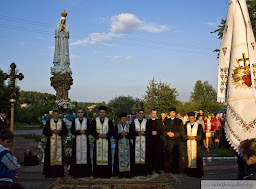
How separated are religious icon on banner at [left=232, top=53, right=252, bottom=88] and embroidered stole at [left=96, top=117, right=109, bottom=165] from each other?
4517 millimetres

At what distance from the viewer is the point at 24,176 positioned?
27.3ft

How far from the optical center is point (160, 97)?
2720 cm

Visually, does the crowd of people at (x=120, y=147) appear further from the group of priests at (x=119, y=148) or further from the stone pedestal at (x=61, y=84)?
the stone pedestal at (x=61, y=84)

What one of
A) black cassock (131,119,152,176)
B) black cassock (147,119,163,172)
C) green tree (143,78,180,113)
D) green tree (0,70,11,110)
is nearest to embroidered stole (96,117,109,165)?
black cassock (131,119,152,176)

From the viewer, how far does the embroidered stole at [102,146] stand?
8242mm

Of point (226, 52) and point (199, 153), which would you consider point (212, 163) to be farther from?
point (226, 52)

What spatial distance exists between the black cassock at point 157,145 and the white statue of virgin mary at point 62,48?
9120 mm

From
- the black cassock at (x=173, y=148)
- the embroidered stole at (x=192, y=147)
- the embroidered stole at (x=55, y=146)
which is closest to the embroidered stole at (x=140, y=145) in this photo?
the black cassock at (x=173, y=148)

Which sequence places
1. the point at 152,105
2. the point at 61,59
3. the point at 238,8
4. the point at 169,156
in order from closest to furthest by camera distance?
the point at 238,8
the point at 169,156
the point at 61,59
the point at 152,105

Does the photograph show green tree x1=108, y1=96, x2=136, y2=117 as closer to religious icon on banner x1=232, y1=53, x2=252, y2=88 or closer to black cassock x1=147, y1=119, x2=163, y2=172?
black cassock x1=147, y1=119, x2=163, y2=172

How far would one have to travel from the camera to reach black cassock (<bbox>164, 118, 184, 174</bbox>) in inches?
347

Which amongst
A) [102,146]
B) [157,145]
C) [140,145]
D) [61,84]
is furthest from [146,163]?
[61,84]

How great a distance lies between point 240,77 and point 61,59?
533 inches

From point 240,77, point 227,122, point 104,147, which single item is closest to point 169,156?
point 104,147
